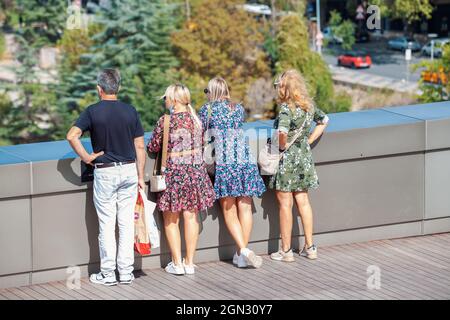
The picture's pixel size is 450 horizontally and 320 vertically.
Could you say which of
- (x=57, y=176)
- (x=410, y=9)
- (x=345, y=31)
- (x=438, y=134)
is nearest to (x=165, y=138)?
(x=57, y=176)

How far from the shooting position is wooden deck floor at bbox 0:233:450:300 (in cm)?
826

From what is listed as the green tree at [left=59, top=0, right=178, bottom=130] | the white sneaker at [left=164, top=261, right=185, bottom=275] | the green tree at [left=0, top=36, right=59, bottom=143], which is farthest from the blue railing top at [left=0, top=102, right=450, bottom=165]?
the green tree at [left=0, top=36, right=59, bottom=143]

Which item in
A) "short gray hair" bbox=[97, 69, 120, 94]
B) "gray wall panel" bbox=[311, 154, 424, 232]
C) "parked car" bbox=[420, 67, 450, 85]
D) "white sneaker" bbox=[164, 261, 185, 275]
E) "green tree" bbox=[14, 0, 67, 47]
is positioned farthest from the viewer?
"green tree" bbox=[14, 0, 67, 47]

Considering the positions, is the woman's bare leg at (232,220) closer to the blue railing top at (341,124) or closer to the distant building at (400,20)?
the blue railing top at (341,124)

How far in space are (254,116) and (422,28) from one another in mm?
25232

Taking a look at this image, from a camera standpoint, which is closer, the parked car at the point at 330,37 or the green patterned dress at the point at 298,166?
the green patterned dress at the point at 298,166

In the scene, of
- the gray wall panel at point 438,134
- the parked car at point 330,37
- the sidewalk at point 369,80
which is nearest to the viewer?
the gray wall panel at point 438,134

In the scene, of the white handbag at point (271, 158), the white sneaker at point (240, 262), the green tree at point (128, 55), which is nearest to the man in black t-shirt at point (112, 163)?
the white sneaker at point (240, 262)

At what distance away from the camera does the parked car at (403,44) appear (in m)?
80.5

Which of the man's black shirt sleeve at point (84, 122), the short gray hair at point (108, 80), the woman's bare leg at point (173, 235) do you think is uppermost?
the short gray hair at point (108, 80)

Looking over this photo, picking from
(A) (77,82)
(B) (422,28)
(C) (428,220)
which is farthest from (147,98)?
(C) (428,220)

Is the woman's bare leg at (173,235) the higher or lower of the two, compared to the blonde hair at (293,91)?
lower

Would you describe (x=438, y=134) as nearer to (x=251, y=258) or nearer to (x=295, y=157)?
(x=295, y=157)

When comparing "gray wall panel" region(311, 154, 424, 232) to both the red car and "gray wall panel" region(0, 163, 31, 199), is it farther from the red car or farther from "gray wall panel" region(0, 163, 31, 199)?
the red car
